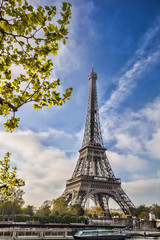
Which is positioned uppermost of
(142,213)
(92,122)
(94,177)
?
(92,122)

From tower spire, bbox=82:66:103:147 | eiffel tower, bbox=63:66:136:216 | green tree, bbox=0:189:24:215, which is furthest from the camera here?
tower spire, bbox=82:66:103:147

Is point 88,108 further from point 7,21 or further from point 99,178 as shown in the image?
point 7,21

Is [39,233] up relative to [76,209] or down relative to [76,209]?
down

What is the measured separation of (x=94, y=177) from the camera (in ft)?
211

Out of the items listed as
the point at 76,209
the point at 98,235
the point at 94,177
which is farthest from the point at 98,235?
the point at 94,177

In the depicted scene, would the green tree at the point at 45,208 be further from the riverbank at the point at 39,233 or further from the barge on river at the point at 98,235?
the barge on river at the point at 98,235

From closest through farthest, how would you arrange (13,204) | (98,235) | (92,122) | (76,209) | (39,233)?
(98,235) < (39,233) < (76,209) < (13,204) < (92,122)

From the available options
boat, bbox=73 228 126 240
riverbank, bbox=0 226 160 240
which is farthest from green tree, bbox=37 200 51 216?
boat, bbox=73 228 126 240

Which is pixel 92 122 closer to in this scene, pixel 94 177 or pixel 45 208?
pixel 94 177

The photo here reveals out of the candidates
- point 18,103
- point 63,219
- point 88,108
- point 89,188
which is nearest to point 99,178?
point 89,188

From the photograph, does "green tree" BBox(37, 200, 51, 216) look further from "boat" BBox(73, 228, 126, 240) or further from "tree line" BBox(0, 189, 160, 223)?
"boat" BBox(73, 228, 126, 240)

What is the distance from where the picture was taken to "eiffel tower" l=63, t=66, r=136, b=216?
60.8 metres

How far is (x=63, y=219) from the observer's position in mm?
49312

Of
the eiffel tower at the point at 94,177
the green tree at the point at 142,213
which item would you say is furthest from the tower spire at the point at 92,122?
the green tree at the point at 142,213
